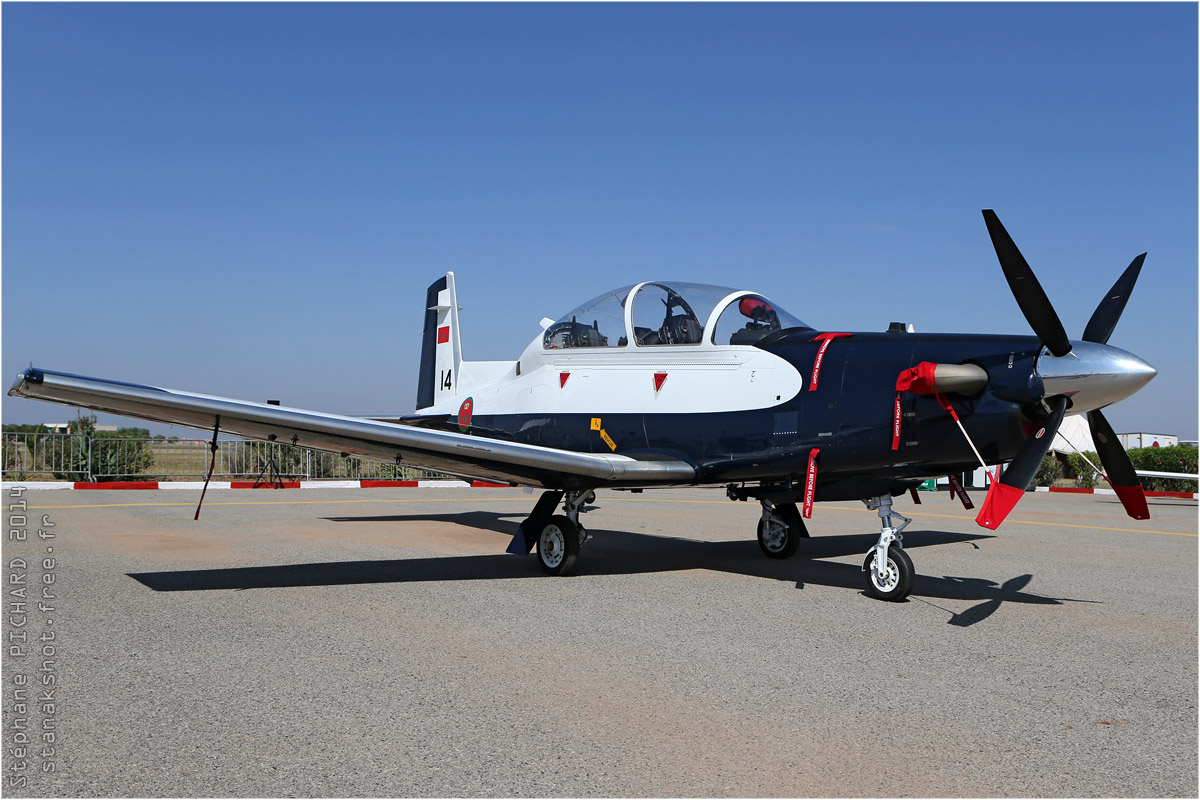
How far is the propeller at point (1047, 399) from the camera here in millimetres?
5754

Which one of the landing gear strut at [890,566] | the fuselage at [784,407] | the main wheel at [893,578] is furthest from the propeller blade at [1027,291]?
the main wheel at [893,578]

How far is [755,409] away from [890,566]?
1.65m

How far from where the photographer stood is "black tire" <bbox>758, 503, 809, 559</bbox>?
9367 millimetres

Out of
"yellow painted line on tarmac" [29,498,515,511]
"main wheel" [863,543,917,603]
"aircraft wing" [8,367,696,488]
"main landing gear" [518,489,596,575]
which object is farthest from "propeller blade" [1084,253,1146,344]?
"yellow painted line on tarmac" [29,498,515,511]

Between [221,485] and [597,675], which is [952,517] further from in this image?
[221,485]

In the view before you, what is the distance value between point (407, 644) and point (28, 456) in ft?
76.6

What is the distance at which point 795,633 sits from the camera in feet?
18.7

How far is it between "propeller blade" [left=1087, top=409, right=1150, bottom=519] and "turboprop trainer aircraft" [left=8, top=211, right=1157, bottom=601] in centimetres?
1

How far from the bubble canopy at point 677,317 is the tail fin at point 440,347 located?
5062 millimetres

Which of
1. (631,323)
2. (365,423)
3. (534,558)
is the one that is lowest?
(534,558)

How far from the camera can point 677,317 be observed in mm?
8164

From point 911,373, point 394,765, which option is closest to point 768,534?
point 911,373

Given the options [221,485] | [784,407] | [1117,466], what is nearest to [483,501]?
[221,485]

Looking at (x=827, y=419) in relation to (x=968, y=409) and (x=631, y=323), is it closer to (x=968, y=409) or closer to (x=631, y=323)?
(x=968, y=409)
